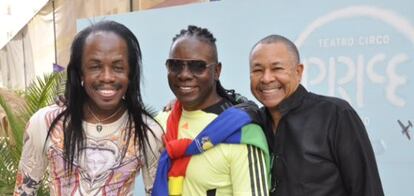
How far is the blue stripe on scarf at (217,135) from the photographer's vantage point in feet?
6.08

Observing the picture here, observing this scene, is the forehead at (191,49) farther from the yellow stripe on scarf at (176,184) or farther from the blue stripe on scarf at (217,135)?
the yellow stripe on scarf at (176,184)

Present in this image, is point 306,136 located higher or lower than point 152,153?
higher

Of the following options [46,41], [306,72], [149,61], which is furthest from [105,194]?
[46,41]

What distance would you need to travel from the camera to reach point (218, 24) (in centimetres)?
422

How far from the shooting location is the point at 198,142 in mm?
1911

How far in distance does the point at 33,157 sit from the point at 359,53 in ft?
7.50

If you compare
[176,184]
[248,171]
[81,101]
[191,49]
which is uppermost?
[191,49]

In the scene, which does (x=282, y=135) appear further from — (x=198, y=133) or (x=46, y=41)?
(x=46, y=41)

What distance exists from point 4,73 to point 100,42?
489 inches

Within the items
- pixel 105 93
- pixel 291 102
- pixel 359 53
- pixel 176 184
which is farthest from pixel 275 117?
pixel 359 53

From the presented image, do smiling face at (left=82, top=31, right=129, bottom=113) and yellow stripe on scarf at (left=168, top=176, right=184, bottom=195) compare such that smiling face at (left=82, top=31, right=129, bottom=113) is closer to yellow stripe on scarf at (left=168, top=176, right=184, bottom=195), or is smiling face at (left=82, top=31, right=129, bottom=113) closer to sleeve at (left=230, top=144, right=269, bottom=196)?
yellow stripe on scarf at (left=168, top=176, right=184, bottom=195)

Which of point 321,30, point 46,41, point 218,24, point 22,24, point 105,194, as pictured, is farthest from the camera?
point 22,24

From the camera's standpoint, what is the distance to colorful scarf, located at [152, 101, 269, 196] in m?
1.85

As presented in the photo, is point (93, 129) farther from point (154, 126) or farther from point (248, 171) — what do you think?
point (248, 171)
